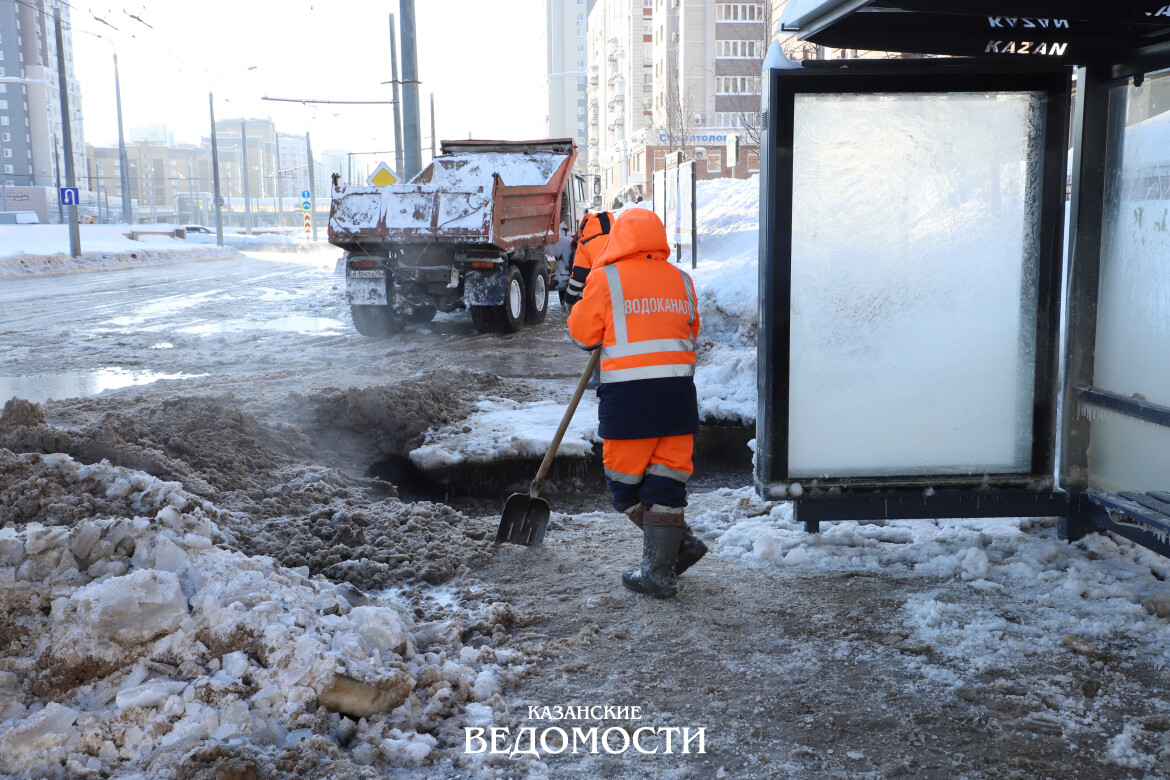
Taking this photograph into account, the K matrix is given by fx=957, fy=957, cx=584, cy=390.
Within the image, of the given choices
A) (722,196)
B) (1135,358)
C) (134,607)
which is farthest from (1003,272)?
(722,196)

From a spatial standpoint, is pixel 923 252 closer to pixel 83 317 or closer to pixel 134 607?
pixel 134 607

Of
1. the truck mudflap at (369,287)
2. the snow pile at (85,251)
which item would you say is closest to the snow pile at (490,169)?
the truck mudflap at (369,287)

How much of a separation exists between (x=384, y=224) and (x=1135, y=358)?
9.32 metres

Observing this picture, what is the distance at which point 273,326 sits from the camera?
45.2 ft

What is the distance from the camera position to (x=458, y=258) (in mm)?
12211

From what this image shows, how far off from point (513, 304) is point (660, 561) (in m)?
9.11

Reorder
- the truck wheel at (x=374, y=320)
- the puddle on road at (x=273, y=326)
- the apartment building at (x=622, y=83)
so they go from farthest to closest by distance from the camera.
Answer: the apartment building at (x=622, y=83) → the puddle on road at (x=273, y=326) → the truck wheel at (x=374, y=320)

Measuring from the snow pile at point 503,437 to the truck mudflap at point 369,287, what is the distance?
16.0ft

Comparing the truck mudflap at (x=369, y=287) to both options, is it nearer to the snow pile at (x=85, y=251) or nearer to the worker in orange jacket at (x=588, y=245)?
the worker in orange jacket at (x=588, y=245)

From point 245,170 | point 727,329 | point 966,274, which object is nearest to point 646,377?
point 966,274

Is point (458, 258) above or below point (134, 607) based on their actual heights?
above

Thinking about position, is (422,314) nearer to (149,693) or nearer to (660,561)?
(660,561)

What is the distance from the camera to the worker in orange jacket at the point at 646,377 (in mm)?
3977

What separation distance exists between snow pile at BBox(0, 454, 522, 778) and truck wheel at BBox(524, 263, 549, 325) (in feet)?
33.7
